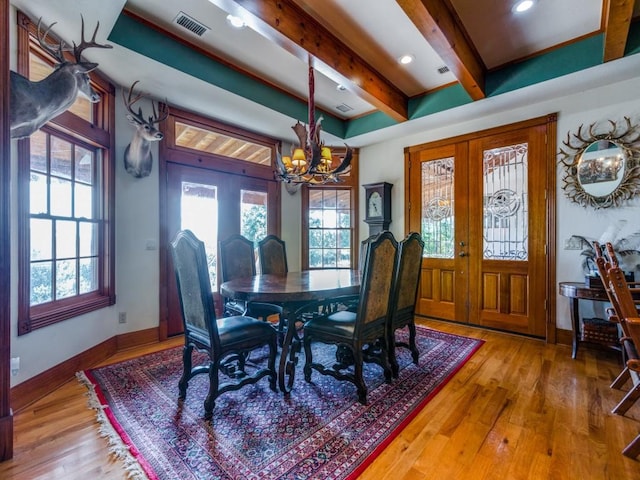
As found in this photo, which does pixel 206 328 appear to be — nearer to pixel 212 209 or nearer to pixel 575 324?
pixel 212 209

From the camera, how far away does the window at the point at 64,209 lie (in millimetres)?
2180

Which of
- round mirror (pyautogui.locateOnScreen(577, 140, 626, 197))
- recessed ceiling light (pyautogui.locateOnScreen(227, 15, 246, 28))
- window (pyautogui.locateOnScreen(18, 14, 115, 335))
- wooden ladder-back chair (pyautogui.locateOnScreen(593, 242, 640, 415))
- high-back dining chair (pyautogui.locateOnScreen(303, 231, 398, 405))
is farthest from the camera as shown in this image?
round mirror (pyautogui.locateOnScreen(577, 140, 626, 197))

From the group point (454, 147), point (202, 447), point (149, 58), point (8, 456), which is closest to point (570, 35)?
point (454, 147)

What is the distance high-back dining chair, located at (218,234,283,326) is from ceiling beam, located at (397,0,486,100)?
2.58m

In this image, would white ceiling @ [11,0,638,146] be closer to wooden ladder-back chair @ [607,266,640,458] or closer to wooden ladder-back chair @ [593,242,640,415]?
wooden ladder-back chair @ [593,242,640,415]

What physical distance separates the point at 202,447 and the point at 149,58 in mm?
2914

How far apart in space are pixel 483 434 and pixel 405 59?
323cm

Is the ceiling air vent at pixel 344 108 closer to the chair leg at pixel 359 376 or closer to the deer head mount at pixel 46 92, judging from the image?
the deer head mount at pixel 46 92

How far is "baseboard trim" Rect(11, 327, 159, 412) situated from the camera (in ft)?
6.85

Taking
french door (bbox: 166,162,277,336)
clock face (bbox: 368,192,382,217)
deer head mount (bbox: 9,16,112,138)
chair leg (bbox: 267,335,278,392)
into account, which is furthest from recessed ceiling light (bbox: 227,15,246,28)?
clock face (bbox: 368,192,382,217)

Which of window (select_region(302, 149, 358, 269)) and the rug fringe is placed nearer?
the rug fringe

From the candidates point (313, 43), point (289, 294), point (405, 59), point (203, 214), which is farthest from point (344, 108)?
point (289, 294)

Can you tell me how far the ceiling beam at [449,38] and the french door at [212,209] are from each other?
2816mm

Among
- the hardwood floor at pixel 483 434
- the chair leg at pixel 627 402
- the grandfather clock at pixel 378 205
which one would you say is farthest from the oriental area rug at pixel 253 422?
the grandfather clock at pixel 378 205
